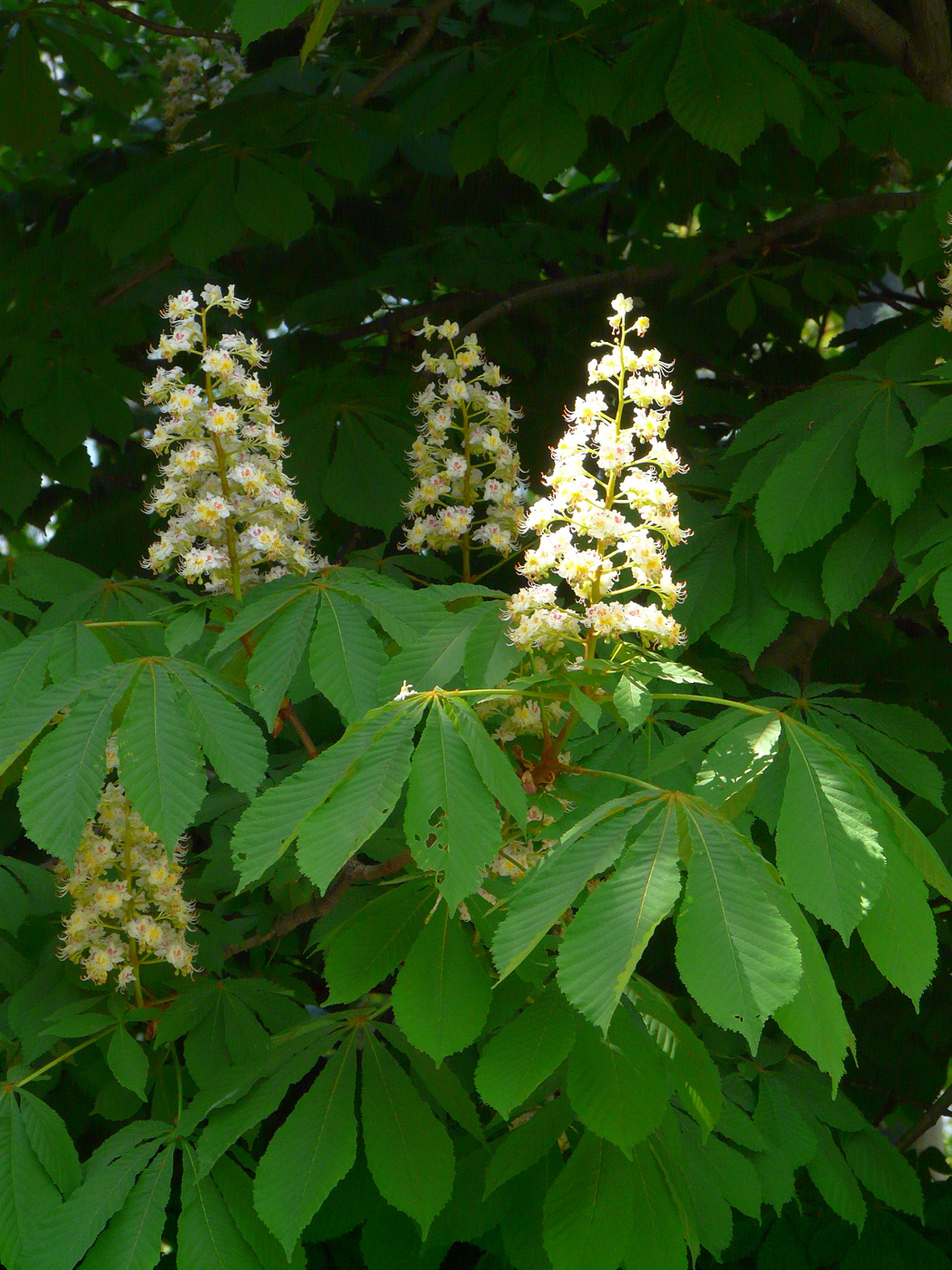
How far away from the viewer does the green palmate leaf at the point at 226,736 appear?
5.60 ft

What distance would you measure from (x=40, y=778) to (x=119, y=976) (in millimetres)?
798

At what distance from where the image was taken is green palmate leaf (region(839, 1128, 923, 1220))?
2.88 metres

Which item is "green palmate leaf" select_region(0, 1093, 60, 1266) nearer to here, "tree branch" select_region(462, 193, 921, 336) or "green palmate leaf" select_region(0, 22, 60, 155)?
"tree branch" select_region(462, 193, 921, 336)

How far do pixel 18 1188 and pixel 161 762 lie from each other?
0.85m

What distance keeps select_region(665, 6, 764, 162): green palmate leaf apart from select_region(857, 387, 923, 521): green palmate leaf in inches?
25.7

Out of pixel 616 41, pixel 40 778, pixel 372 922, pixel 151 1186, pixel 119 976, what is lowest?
pixel 151 1186

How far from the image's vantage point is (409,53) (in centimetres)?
346

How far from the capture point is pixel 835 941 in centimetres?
329

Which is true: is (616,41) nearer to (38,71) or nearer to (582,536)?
(38,71)

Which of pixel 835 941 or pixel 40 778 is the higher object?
pixel 40 778

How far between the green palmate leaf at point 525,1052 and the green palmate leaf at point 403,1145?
0.41 m

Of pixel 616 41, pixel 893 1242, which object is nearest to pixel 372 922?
pixel 893 1242

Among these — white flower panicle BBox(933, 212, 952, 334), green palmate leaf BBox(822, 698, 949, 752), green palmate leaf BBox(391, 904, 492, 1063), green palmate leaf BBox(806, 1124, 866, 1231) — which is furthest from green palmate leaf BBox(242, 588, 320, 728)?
green palmate leaf BBox(806, 1124, 866, 1231)

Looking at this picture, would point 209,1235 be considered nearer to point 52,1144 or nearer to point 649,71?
point 52,1144
